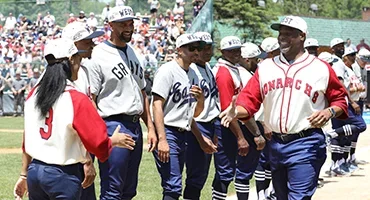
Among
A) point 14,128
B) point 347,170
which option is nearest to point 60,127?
point 347,170

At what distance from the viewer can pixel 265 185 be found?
10.9 meters

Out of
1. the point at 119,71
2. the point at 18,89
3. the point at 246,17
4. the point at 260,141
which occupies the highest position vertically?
the point at 119,71

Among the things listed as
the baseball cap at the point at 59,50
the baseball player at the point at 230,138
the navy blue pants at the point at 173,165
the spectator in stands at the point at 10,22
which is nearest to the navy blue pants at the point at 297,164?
the navy blue pants at the point at 173,165

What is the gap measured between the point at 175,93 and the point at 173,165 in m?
0.78

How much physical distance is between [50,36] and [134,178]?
27.3 m

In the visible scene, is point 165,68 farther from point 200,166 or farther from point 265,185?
point 265,185

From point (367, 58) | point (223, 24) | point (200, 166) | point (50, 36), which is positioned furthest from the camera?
point (223, 24)

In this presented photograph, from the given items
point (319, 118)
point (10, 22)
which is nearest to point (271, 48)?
point (319, 118)

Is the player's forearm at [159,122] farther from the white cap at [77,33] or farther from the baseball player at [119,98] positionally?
the white cap at [77,33]

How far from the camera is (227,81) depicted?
926 cm

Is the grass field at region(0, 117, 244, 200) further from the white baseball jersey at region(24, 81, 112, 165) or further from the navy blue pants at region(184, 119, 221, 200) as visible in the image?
the white baseball jersey at region(24, 81, 112, 165)

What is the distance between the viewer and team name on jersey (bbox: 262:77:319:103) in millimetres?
7133

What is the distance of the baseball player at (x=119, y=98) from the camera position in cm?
767

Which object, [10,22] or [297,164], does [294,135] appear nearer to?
[297,164]
